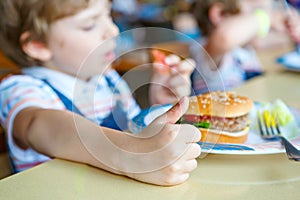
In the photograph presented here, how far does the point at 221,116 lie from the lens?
2.26 feet

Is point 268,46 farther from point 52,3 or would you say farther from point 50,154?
point 50,154

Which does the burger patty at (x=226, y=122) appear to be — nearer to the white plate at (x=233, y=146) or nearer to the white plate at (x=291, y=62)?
the white plate at (x=233, y=146)

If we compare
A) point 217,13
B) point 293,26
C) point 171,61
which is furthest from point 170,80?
point 217,13

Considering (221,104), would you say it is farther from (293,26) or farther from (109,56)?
(293,26)

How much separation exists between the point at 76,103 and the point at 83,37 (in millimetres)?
156

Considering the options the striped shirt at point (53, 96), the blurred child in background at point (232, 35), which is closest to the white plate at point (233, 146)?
the striped shirt at point (53, 96)

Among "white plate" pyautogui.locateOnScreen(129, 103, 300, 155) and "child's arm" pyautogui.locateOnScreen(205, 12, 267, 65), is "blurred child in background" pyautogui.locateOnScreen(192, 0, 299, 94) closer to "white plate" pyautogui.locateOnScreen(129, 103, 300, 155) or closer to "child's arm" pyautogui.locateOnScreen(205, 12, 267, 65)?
"child's arm" pyautogui.locateOnScreen(205, 12, 267, 65)

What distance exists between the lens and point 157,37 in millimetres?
2318

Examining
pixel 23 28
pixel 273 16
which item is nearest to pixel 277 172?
pixel 23 28

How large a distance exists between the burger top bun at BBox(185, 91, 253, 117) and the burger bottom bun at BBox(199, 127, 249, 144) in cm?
3

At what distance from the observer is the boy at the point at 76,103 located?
0.55 meters

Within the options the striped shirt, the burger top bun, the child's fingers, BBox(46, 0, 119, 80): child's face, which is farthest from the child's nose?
the burger top bun

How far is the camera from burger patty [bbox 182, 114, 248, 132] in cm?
67

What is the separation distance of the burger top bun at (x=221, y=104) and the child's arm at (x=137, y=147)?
110 millimetres
